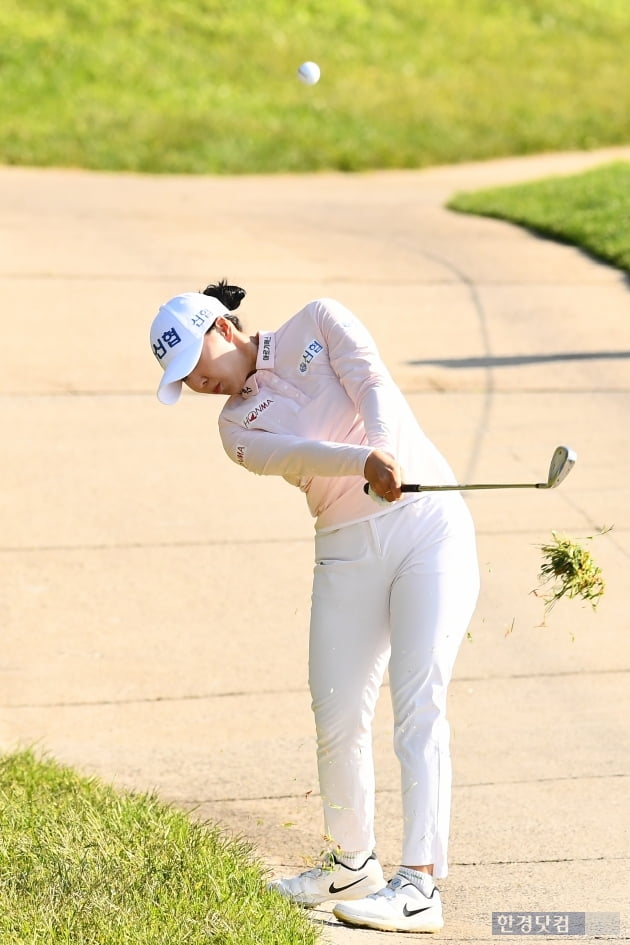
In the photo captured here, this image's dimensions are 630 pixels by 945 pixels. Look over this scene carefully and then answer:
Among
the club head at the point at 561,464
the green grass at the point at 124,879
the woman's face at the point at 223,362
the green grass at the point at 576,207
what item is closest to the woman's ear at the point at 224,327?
the woman's face at the point at 223,362

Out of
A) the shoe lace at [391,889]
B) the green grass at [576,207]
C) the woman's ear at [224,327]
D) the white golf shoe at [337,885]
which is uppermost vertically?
the green grass at [576,207]

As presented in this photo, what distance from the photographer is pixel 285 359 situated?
4.41 m

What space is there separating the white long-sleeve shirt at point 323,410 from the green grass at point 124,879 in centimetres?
107

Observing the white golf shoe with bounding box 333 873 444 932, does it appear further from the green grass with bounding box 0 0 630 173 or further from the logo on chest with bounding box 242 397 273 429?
the green grass with bounding box 0 0 630 173

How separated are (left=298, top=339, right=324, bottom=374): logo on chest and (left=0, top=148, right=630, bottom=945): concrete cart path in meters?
1.63

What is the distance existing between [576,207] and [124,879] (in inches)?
472

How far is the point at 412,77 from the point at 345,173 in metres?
5.72

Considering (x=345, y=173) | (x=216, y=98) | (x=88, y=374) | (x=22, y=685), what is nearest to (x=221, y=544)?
(x=22, y=685)

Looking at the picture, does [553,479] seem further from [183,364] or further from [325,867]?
[325,867]

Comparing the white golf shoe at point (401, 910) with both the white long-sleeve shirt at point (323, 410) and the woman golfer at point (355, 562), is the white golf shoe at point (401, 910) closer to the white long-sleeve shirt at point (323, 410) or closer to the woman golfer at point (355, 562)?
the woman golfer at point (355, 562)

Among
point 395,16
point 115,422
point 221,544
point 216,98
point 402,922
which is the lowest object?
point 402,922

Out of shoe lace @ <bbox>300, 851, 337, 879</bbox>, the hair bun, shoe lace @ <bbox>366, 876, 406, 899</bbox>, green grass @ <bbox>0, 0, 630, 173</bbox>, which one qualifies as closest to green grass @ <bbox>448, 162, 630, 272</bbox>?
green grass @ <bbox>0, 0, 630, 173</bbox>

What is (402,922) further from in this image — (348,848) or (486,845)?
(486,845)

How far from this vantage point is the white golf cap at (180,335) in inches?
168
